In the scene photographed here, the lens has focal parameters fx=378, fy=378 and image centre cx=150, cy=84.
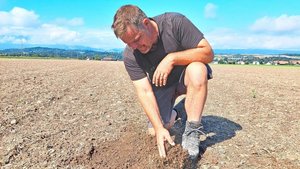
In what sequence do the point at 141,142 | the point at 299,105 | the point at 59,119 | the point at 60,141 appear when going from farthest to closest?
the point at 299,105 < the point at 59,119 < the point at 60,141 < the point at 141,142

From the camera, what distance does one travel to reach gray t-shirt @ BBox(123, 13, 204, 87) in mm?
3820

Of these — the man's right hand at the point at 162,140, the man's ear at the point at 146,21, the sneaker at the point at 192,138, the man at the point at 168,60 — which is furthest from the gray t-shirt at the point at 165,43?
the man's right hand at the point at 162,140

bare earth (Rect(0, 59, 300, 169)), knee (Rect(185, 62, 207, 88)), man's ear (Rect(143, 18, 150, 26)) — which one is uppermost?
man's ear (Rect(143, 18, 150, 26))

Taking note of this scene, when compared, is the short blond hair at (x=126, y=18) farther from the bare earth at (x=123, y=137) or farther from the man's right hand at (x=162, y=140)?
the bare earth at (x=123, y=137)

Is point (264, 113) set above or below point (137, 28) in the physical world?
below

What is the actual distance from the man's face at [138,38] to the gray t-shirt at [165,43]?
21cm

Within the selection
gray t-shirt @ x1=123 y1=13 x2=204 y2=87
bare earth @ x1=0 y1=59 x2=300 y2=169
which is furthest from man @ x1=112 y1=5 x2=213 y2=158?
bare earth @ x1=0 y1=59 x2=300 y2=169

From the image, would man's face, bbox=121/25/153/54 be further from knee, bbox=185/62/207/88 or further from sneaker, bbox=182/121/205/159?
sneaker, bbox=182/121/205/159

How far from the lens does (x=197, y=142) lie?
394 centimetres

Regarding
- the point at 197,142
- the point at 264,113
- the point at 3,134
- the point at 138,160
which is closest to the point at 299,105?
the point at 264,113

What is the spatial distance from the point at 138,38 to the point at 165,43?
1.58 ft

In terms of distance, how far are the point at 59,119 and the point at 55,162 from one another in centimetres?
208

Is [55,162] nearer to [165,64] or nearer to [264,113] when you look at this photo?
[165,64]

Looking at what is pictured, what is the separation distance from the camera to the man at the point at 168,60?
11.9 ft
